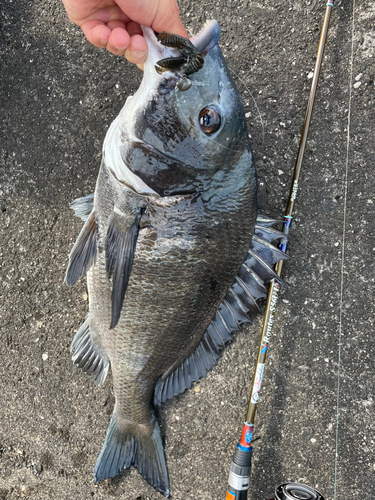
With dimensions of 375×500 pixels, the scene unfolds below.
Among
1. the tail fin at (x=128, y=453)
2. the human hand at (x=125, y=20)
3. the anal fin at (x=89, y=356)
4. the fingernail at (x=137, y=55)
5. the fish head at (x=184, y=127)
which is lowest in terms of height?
the tail fin at (x=128, y=453)

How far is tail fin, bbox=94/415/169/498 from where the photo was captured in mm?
2098

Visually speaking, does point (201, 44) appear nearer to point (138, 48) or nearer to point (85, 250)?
point (138, 48)

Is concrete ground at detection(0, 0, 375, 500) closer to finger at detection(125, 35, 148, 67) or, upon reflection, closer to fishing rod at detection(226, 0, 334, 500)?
fishing rod at detection(226, 0, 334, 500)

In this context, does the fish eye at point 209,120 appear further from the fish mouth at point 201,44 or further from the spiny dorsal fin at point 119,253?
the spiny dorsal fin at point 119,253

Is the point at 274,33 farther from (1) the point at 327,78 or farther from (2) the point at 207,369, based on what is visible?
(2) the point at 207,369

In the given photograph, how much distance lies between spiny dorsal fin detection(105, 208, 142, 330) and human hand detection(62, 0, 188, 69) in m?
0.70

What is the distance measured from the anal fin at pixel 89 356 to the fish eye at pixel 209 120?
1351 mm

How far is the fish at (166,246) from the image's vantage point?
139 centimetres

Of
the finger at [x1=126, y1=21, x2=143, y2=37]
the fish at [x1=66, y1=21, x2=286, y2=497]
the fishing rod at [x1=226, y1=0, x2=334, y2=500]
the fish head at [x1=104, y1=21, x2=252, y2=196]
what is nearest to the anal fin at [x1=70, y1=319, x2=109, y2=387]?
the fish at [x1=66, y1=21, x2=286, y2=497]

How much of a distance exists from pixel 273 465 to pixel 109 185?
1980 millimetres

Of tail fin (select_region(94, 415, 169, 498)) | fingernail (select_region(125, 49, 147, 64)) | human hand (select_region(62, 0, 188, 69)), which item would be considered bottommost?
tail fin (select_region(94, 415, 169, 498))

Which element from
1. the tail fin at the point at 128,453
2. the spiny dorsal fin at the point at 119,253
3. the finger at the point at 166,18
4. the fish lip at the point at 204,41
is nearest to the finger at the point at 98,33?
the finger at the point at 166,18

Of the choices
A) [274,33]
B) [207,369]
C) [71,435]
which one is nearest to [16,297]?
[71,435]

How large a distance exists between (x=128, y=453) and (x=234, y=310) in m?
1.16
